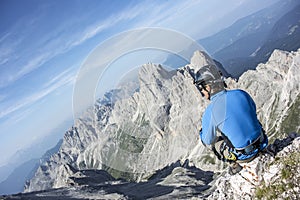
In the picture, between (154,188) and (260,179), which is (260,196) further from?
(154,188)

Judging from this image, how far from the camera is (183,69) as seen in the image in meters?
11.9

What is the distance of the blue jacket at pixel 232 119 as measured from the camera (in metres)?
10.6

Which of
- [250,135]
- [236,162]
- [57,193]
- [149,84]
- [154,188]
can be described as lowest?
[154,188]

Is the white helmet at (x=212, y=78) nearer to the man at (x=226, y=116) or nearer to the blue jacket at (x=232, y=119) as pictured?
the man at (x=226, y=116)

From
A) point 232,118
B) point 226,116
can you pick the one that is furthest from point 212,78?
point 232,118

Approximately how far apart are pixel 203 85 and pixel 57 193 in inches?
6325

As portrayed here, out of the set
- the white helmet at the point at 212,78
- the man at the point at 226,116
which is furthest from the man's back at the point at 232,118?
the white helmet at the point at 212,78

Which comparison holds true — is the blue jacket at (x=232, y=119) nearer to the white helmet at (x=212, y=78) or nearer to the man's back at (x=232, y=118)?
the man's back at (x=232, y=118)

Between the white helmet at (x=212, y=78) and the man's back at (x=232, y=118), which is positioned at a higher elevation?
the white helmet at (x=212, y=78)

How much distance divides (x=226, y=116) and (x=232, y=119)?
0.85ft

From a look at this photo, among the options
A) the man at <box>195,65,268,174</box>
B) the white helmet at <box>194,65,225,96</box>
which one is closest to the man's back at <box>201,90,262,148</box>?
the man at <box>195,65,268,174</box>

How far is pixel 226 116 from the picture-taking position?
34.9ft

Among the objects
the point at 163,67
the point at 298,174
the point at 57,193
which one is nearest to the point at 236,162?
the point at 298,174

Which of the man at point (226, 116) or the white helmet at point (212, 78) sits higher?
the white helmet at point (212, 78)
